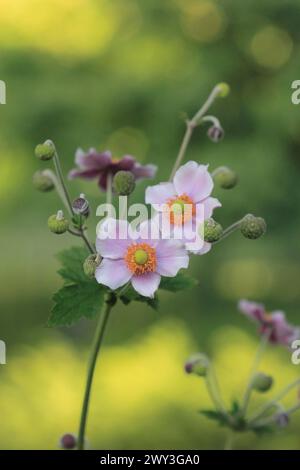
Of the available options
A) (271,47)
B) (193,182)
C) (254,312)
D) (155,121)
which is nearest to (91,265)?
(193,182)

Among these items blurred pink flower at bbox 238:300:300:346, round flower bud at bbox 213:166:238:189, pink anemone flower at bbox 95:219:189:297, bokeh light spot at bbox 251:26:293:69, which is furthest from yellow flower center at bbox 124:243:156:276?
bokeh light spot at bbox 251:26:293:69

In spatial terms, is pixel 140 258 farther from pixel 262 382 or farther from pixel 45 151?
pixel 262 382

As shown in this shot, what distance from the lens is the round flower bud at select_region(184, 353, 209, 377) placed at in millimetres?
735

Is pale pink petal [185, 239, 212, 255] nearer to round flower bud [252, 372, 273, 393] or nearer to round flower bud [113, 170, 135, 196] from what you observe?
round flower bud [113, 170, 135, 196]

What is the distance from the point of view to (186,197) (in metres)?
0.63

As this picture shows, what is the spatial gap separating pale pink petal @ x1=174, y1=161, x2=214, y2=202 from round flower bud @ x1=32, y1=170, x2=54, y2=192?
0.45 feet

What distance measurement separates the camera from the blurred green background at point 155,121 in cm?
526

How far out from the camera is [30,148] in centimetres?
595

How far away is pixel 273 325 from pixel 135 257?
35cm

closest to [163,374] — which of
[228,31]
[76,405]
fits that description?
[76,405]

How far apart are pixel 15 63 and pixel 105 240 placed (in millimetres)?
5632

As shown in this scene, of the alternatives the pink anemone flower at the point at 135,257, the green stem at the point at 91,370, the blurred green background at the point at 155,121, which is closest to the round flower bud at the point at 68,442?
the green stem at the point at 91,370

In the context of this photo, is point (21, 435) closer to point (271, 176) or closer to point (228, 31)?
point (271, 176)

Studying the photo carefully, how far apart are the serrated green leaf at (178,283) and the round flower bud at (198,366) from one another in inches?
4.3
